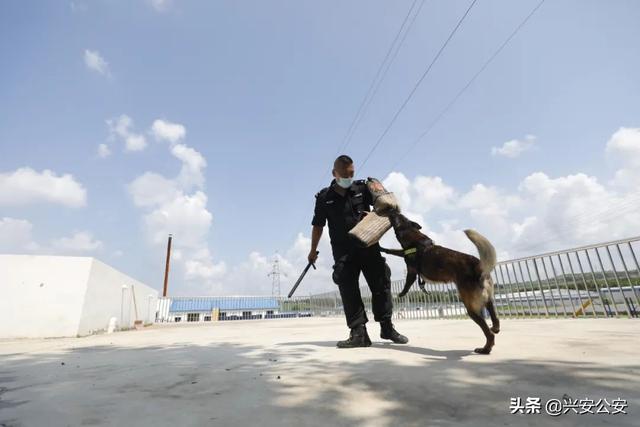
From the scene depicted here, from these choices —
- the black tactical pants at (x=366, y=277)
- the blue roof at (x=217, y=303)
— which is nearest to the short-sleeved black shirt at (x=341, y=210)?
the black tactical pants at (x=366, y=277)

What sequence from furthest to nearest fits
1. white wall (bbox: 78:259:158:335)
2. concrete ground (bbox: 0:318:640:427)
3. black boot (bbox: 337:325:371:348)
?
white wall (bbox: 78:259:158:335), black boot (bbox: 337:325:371:348), concrete ground (bbox: 0:318:640:427)

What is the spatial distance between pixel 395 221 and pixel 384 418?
6.54ft

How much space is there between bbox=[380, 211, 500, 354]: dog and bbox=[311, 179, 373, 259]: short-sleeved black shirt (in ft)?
2.02

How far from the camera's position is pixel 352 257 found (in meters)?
3.07

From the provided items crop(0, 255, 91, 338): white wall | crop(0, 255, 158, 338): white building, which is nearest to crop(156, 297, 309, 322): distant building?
crop(0, 255, 158, 338): white building

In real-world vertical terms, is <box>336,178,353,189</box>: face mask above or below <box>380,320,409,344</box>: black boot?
above

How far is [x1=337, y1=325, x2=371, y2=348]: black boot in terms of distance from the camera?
2.82 meters

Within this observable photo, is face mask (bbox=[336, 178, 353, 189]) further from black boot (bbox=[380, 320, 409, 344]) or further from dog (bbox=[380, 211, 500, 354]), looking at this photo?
black boot (bbox=[380, 320, 409, 344])

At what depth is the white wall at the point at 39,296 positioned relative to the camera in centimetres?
692

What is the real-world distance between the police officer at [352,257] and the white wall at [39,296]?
24.7ft

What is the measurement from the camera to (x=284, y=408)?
123cm

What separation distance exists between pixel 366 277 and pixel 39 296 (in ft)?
27.3

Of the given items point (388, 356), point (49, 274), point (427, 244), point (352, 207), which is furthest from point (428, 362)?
point (49, 274)

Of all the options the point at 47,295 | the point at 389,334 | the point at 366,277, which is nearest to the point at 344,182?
the point at 366,277
